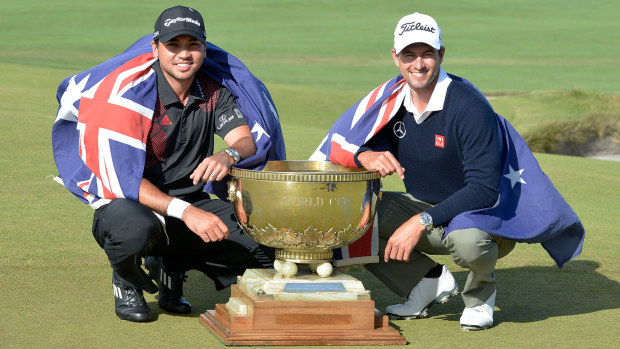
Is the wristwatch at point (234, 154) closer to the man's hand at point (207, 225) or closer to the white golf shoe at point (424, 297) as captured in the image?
the man's hand at point (207, 225)

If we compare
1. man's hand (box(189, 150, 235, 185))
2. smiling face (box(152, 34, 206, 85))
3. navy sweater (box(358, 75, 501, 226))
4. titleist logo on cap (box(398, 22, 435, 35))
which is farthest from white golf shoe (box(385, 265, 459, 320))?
smiling face (box(152, 34, 206, 85))

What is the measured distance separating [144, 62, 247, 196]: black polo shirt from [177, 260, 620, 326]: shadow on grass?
0.58 meters

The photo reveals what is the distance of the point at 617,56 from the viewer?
2847cm

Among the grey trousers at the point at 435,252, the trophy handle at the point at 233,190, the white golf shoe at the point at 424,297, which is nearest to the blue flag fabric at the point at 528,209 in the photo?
the grey trousers at the point at 435,252

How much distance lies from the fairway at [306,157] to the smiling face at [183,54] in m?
1.07

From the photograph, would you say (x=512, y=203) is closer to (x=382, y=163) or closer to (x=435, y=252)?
(x=435, y=252)

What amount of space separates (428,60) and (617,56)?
26208mm

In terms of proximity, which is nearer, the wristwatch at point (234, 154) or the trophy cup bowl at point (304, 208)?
the trophy cup bowl at point (304, 208)

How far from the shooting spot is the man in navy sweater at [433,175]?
3.85 metres

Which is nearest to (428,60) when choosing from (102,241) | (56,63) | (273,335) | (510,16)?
(273,335)

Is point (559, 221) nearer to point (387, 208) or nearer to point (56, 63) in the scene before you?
point (387, 208)

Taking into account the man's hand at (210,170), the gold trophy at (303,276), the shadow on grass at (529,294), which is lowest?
the shadow on grass at (529,294)

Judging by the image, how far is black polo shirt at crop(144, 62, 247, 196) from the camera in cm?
416

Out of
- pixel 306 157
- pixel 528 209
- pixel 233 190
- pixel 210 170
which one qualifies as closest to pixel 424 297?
pixel 528 209
